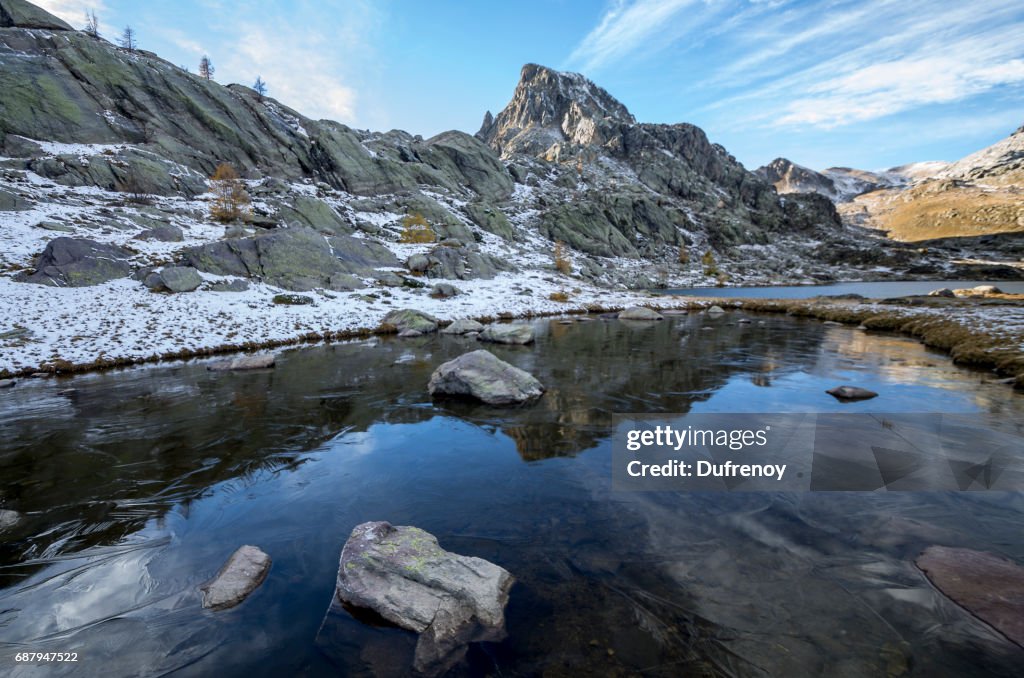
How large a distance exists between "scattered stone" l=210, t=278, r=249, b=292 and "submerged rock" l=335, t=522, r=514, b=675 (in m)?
31.9

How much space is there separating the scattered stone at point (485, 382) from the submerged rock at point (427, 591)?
858 cm

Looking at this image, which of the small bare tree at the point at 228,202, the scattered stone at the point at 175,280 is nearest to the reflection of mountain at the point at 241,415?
the scattered stone at the point at 175,280

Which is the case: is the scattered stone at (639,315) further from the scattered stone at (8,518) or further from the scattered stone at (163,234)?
the scattered stone at (163,234)

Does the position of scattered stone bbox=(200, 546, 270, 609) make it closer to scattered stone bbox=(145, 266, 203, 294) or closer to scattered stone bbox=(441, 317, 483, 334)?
scattered stone bbox=(441, 317, 483, 334)

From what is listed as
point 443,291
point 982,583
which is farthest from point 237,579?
point 443,291

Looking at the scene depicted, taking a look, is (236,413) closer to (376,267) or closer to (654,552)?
(654,552)

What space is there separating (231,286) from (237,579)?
31.6m

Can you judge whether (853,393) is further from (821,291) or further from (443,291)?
(821,291)

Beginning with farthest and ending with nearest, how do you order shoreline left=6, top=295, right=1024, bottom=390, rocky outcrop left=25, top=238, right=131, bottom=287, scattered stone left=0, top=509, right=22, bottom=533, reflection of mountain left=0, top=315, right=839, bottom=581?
rocky outcrop left=25, top=238, right=131, bottom=287
shoreline left=6, top=295, right=1024, bottom=390
reflection of mountain left=0, top=315, right=839, bottom=581
scattered stone left=0, top=509, right=22, bottom=533

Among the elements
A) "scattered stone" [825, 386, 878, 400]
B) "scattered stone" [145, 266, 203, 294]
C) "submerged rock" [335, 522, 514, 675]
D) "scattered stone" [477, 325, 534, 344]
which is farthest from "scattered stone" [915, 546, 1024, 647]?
"scattered stone" [145, 266, 203, 294]

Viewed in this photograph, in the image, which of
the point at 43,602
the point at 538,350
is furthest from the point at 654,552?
the point at 538,350

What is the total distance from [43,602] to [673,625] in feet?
28.5

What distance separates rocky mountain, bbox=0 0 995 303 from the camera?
3331 centimetres

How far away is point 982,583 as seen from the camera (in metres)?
5.35
